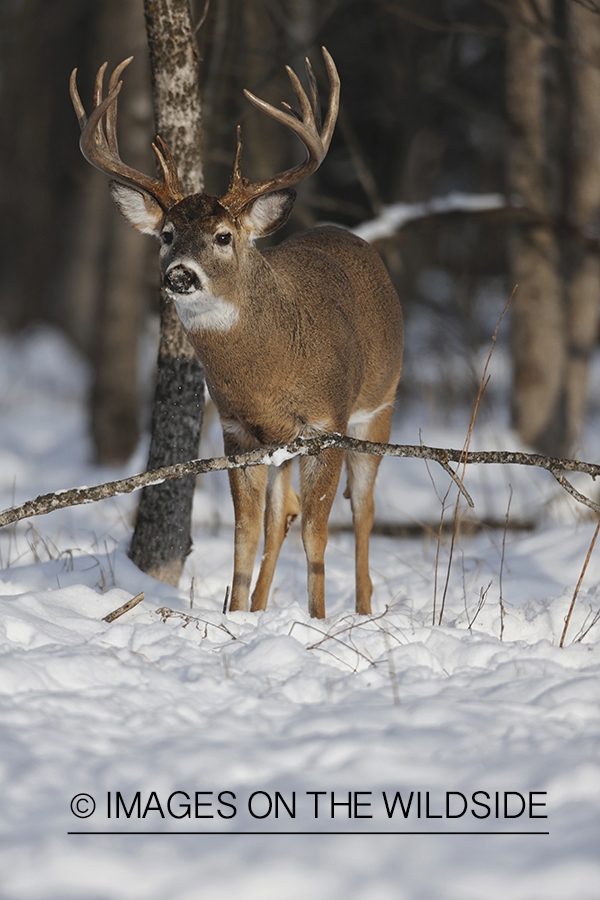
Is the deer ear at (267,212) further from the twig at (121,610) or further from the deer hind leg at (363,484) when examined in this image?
the twig at (121,610)

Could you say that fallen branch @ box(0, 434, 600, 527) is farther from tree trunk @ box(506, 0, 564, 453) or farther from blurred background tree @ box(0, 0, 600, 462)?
tree trunk @ box(506, 0, 564, 453)

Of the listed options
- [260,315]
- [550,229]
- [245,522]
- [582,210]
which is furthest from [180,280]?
[582,210]

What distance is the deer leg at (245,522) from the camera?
4602mm

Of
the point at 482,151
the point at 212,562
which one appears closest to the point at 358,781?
the point at 212,562

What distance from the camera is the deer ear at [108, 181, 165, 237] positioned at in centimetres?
424

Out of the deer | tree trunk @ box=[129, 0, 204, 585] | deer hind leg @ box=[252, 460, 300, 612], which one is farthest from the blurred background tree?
deer hind leg @ box=[252, 460, 300, 612]

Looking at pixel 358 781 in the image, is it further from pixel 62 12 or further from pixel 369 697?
pixel 62 12

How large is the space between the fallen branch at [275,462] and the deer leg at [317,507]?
80cm

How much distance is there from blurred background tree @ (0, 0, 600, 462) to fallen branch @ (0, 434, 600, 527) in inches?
121

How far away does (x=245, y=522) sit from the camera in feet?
15.1

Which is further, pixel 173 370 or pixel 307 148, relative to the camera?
pixel 173 370

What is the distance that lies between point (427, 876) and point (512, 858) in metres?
0.20

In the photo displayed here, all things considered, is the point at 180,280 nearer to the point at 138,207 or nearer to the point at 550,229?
the point at 138,207

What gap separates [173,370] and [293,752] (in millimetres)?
2572
